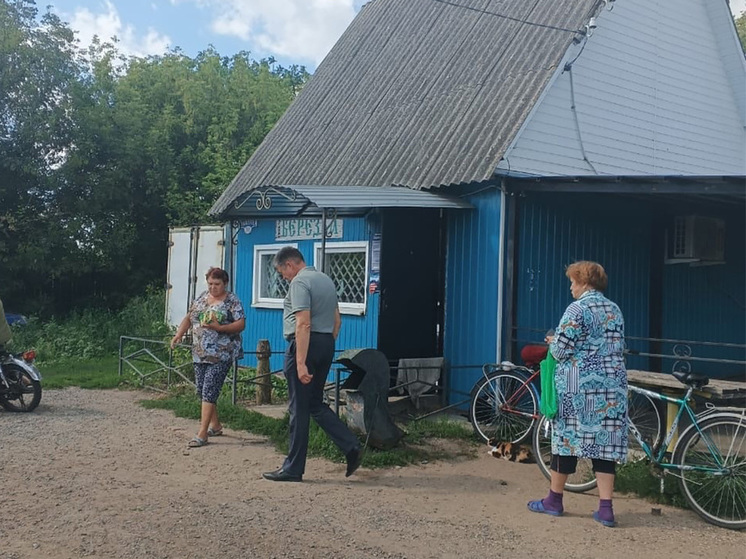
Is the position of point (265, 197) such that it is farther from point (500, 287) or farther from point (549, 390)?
point (549, 390)

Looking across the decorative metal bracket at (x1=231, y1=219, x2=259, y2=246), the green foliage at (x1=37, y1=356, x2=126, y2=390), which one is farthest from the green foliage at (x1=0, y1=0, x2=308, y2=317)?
the decorative metal bracket at (x1=231, y1=219, x2=259, y2=246)

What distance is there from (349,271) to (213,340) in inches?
112

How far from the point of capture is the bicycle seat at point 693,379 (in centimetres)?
540

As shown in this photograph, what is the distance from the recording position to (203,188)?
1941cm

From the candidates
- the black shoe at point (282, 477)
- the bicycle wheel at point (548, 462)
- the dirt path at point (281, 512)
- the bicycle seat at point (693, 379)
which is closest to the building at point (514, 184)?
the bicycle seat at point (693, 379)

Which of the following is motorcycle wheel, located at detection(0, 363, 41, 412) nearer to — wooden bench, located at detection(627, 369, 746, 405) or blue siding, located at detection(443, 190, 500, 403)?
blue siding, located at detection(443, 190, 500, 403)

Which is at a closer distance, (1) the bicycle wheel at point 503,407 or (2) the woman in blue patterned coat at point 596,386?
(2) the woman in blue patterned coat at point 596,386


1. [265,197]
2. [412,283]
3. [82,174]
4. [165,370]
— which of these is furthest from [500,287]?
[82,174]

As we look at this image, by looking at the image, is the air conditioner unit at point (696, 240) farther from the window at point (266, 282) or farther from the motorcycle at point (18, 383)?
the motorcycle at point (18, 383)

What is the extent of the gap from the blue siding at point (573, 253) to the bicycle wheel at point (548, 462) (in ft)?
6.41

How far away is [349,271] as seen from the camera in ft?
31.6

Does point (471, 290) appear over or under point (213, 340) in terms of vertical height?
over

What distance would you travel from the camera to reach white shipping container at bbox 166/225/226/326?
13.7m

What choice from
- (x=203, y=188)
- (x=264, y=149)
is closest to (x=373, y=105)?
(x=264, y=149)
